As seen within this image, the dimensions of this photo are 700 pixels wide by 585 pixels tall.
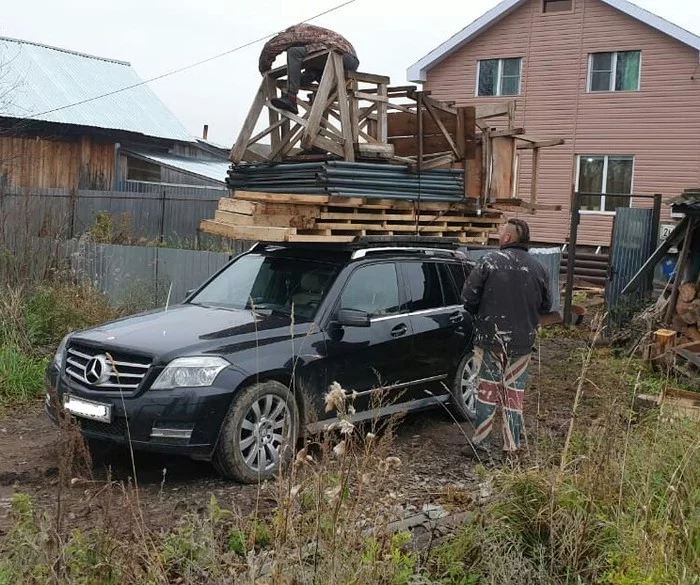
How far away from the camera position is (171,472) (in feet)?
20.0

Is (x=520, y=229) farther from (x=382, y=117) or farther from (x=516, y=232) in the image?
(x=382, y=117)

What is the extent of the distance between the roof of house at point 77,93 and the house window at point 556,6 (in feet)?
41.0

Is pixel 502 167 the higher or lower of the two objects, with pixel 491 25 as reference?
lower

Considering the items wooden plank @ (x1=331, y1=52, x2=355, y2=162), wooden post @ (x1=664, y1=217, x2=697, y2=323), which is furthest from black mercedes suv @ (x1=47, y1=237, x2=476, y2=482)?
wooden post @ (x1=664, y1=217, x2=697, y2=323)

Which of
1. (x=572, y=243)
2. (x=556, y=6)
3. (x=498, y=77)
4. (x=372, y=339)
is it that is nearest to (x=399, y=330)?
(x=372, y=339)

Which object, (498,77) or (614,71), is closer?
(614,71)

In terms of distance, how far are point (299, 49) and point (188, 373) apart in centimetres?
351

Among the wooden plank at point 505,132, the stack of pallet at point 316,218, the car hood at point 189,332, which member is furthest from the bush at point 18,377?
the wooden plank at point 505,132

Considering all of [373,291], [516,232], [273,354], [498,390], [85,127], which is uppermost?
[85,127]

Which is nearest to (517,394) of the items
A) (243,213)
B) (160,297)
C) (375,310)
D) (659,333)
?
(375,310)

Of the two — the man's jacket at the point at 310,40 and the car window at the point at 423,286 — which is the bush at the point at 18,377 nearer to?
the car window at the point at 423,286

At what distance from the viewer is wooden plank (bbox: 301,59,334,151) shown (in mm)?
7340

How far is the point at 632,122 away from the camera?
71.3 ft

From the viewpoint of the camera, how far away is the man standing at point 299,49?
7582 mm
